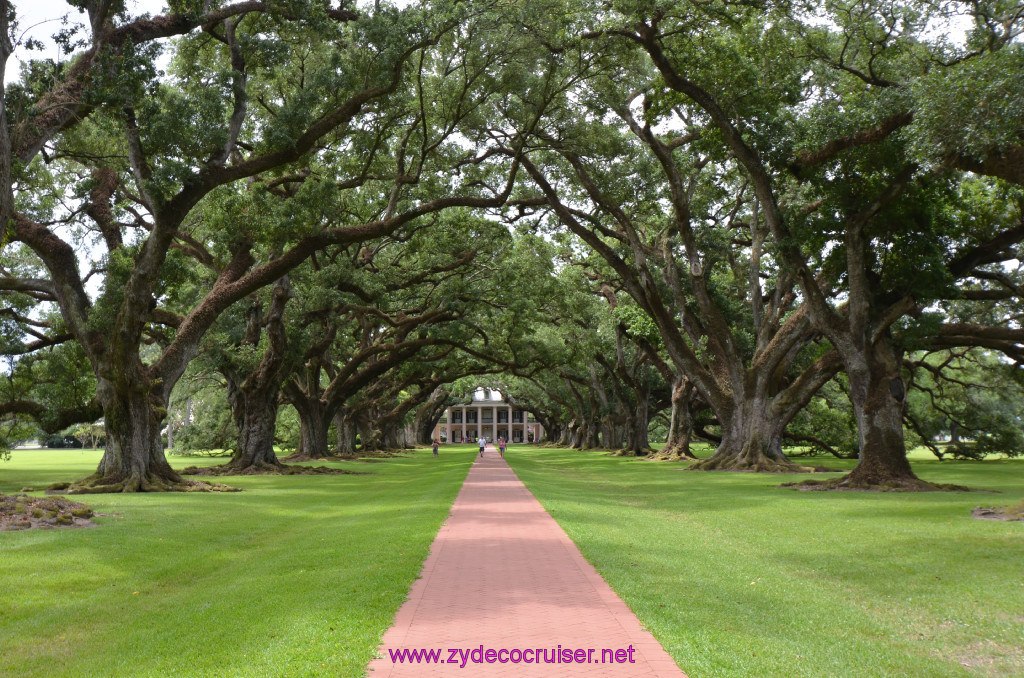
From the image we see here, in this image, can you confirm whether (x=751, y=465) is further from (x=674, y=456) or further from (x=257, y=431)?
(x=257, y=431)

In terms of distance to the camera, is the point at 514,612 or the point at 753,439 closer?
the point at 514,612

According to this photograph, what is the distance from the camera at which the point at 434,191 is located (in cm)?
2089

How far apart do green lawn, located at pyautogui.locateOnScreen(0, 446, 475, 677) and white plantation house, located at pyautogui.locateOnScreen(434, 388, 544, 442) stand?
11648 centimetres

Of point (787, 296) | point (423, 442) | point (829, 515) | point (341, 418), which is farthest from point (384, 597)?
point (423, 442)

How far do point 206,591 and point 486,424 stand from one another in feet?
417

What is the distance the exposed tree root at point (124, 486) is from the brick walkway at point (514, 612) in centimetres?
1120

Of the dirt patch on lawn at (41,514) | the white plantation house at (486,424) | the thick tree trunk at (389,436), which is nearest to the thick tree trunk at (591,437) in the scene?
the thick tree trunk at (389,436)

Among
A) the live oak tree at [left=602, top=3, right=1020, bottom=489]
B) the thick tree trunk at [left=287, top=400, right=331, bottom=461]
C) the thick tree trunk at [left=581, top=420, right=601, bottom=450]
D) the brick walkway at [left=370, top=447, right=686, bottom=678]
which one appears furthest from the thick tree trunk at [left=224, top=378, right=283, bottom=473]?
the thick tree trunk at [left=581, top=420, right=601, bottom=450]

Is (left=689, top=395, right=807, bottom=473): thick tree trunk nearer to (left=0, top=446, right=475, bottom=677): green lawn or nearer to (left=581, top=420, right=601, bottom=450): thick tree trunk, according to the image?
(left=0, top=446, right=475, bottom=677): green lawn

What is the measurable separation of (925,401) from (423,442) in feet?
205

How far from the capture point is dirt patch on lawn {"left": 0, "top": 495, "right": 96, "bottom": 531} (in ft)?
36.7

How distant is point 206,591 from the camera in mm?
7766

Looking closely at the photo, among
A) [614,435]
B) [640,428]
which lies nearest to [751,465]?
[640,428]

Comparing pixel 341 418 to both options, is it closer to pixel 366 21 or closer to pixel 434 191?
pixel 434 191
